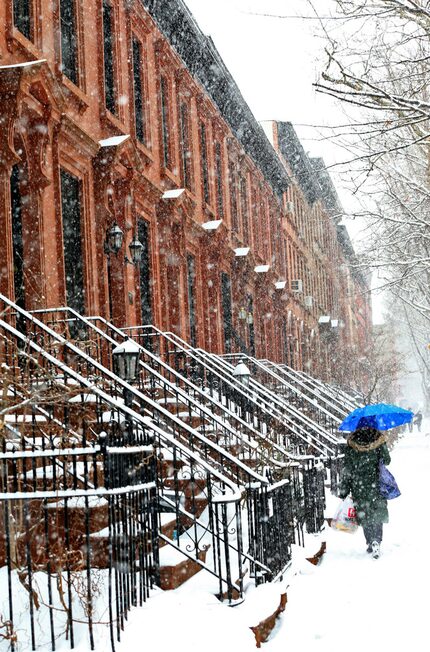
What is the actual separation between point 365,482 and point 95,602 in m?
4.83

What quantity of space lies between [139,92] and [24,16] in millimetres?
5126

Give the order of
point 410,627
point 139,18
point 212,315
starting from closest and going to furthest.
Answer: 1. point 410,627
2. point 139,18
3. point 212,315

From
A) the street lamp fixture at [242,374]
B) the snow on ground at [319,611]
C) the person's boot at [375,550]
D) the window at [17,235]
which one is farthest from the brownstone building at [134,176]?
the person's boot at [375,550]

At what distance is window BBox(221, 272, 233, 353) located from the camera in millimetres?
22375

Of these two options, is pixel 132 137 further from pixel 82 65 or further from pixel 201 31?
pixel 201 31

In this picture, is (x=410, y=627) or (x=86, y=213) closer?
(x=410, y=627)

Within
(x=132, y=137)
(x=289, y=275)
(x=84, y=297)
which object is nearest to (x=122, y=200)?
(x=132, y=137)

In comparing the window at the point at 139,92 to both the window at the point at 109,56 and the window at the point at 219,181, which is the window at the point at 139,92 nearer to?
the window at the point at 109,56

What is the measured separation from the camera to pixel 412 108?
850 cm

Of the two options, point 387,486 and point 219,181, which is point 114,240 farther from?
point 219,181

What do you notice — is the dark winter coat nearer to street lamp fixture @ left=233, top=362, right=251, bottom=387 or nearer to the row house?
street lamp fixture @ left=233, top=362, right=251, bottom=387

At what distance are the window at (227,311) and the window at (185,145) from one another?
3.74 meters

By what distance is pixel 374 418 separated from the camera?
10.6m

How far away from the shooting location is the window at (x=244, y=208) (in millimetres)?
25386
